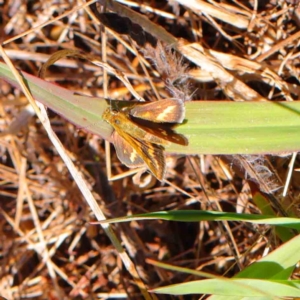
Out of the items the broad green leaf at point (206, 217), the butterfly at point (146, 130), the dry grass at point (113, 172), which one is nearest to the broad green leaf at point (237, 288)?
the broad green leaf at point (206, 217)

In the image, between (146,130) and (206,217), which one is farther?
(146,130)

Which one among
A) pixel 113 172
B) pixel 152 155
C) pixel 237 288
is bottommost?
pixel 113 172

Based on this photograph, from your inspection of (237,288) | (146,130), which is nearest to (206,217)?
(237,288)

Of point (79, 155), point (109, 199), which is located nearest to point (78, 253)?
point (109, 199)

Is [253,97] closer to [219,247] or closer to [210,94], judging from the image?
[210,94]

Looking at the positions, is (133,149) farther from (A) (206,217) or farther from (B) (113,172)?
(B) (113,172)

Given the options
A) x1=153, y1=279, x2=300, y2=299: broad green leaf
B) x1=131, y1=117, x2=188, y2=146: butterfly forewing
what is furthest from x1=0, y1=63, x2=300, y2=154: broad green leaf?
x1=153, y1=279, x2=300, y2=299: broad green leaf

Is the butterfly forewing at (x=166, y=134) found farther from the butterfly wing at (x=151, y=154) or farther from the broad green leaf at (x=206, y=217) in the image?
the broad green leaf at (x=206, y=217)
